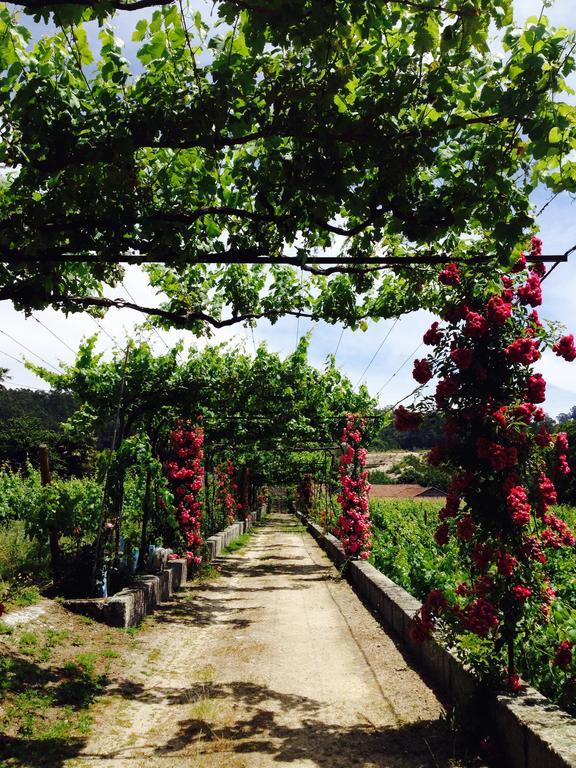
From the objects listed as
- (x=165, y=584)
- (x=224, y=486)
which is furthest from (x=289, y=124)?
(x=224, y=486)

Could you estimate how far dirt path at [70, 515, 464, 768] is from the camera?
4141mm

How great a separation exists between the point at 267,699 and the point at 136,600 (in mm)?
3327

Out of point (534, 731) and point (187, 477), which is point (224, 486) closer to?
point (187, 477)

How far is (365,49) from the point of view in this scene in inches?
139

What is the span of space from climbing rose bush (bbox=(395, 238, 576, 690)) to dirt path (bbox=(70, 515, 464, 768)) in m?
0.86

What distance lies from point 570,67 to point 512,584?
11.6 ft

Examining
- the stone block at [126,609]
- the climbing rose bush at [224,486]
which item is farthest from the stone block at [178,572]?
the climbing rose bush at [224,486]

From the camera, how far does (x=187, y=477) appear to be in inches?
491

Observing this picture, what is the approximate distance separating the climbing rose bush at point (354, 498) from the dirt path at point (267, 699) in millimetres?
3220

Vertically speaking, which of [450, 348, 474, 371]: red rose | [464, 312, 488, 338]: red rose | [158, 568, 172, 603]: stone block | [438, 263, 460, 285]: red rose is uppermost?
[438, 263, 460, 285]: red rose

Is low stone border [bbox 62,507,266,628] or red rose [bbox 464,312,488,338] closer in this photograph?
red rose [bbox 464,312,488,338]

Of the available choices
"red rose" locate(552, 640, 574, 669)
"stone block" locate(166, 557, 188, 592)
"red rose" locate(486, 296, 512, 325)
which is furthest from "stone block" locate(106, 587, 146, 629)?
"red rose" locate(486, 296, 512, 325)

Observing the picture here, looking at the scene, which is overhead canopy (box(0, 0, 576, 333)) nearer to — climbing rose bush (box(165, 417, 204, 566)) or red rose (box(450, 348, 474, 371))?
red rose (box(450, 348, 474, 371))

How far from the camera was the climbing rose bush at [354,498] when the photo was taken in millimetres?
12820
